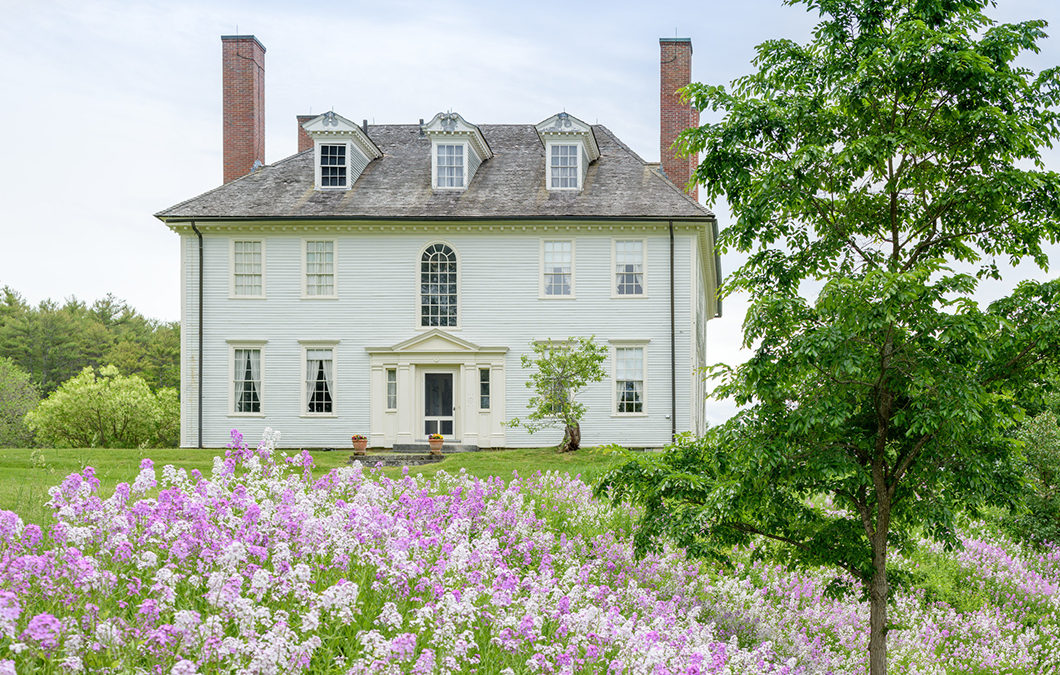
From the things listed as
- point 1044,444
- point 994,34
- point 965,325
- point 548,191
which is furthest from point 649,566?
point 548,191

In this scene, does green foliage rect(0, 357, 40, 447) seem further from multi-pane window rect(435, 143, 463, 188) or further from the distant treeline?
multi-pane window rect(435, 143, 463, 188)

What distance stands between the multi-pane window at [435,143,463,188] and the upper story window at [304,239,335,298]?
381 cm

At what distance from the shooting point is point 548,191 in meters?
26.0

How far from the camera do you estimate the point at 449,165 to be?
87.1ft

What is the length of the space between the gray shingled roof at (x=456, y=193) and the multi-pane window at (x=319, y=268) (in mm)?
973

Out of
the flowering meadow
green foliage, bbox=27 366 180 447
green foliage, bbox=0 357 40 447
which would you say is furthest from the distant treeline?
the flowering meadow

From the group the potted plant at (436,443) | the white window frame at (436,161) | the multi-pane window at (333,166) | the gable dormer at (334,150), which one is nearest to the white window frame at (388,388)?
the potted plant at (436,443)

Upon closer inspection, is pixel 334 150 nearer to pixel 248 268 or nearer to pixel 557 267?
pixel 248 268

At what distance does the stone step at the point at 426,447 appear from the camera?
24016 mm

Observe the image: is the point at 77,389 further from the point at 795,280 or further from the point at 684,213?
the point at 795,280

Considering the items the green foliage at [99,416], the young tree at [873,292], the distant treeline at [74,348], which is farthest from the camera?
the distant treeline at [74,348]

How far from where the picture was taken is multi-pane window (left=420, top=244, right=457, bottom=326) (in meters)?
25.1

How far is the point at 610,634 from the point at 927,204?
5818mm

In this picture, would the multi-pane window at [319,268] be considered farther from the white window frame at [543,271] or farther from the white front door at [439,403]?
the white window frame at [543,271]
